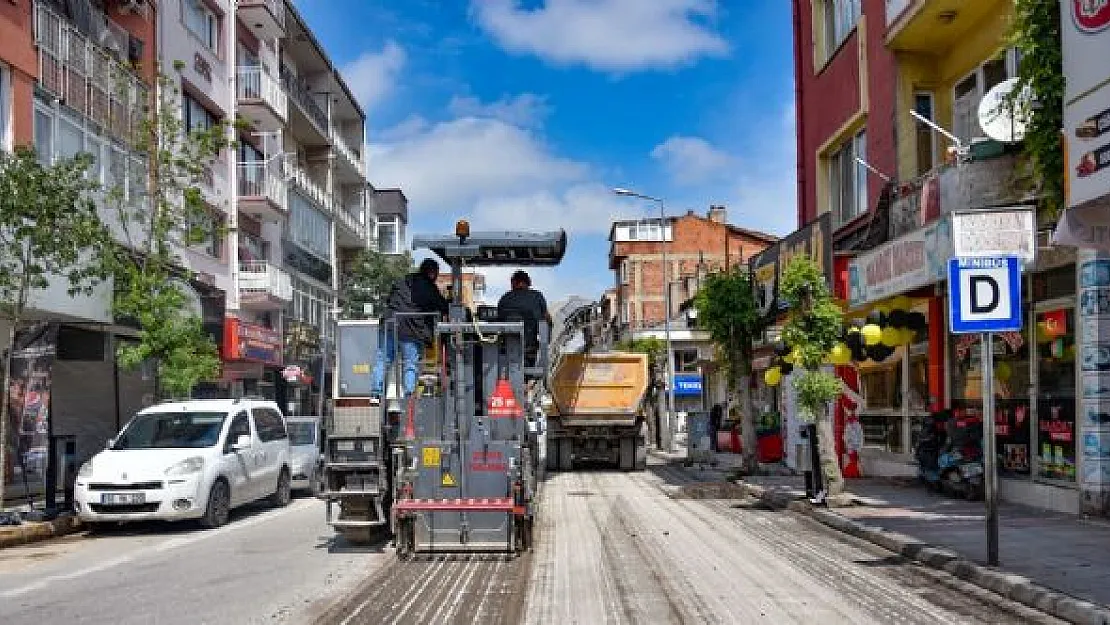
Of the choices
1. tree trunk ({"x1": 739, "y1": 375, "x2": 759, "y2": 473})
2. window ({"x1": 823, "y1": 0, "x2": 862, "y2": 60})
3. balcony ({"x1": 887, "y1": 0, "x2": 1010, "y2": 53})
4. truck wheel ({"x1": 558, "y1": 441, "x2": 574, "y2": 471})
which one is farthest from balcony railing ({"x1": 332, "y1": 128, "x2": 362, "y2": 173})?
balcony ({"x1": 887, "y1": 0, "x2": 1010, "y2": 53})

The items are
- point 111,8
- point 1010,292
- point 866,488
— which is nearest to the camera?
point 1010,292

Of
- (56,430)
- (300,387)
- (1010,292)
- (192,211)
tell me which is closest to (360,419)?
(1010,292)

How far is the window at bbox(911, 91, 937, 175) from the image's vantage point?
1816 centimetres

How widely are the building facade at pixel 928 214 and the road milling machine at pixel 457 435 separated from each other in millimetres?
4738

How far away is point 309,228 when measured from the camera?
40594 millimetres

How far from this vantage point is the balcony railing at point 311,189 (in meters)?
38.5

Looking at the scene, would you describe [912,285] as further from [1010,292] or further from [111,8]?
[111,8]

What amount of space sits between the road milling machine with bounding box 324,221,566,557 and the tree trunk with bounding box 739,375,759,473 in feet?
35.4

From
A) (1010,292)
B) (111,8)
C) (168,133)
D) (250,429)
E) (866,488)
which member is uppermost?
(111,8)

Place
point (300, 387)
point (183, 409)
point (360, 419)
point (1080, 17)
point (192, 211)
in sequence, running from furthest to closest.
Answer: point (300, 387), point (192, 211), point (183, 409), point (360, 419), point (1080, 17)

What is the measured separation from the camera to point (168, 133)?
1961 cm

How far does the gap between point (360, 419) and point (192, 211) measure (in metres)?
9.54

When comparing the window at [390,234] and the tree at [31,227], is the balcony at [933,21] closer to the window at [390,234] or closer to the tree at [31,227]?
the tree at [31,227]

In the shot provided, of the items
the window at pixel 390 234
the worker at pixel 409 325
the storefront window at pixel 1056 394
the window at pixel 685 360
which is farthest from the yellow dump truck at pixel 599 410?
the window at pixel 685 360
